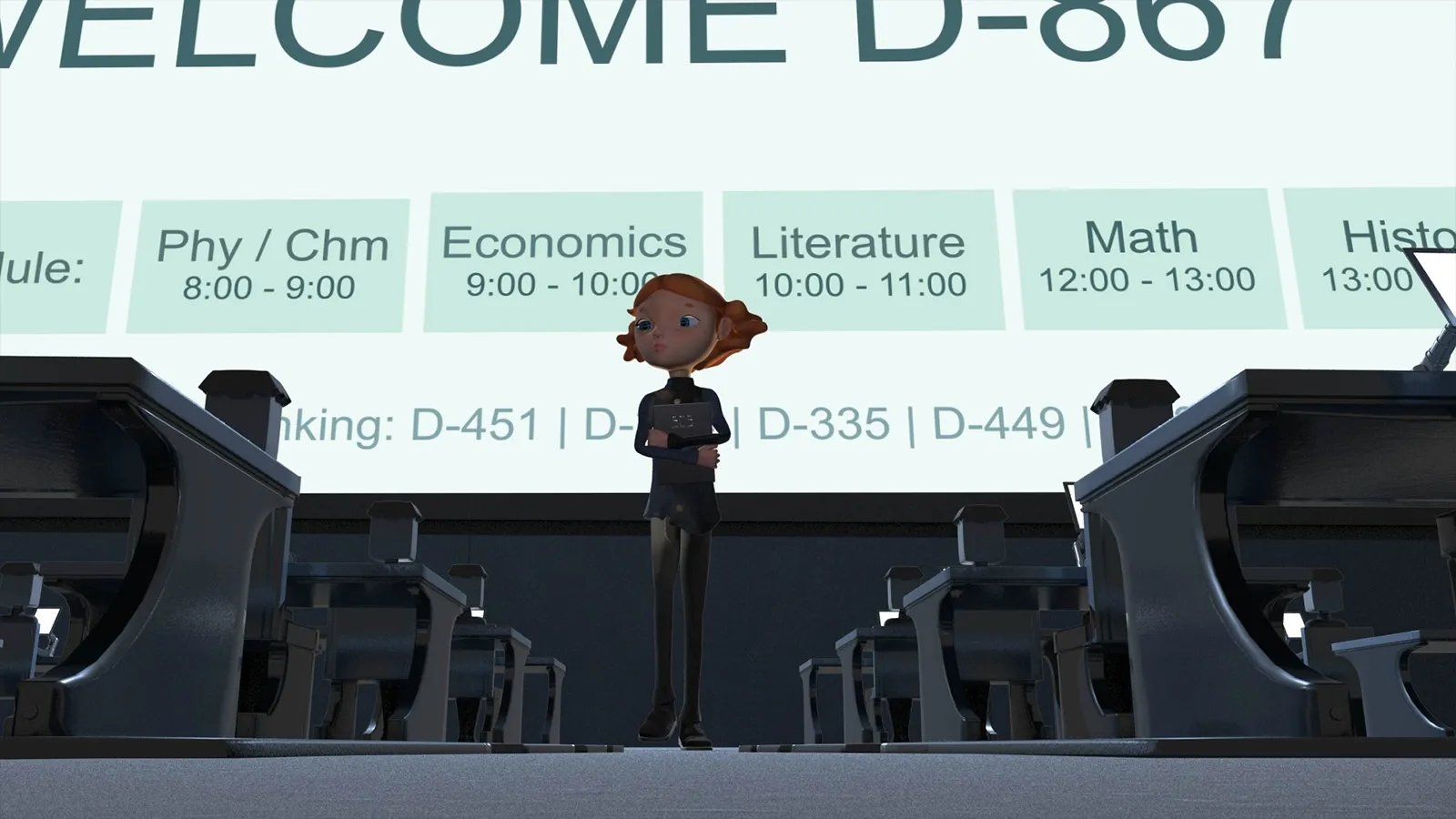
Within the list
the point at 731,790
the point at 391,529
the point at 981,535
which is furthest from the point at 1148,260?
the point at 731,790

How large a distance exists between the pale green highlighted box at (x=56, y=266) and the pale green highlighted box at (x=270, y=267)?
10 cm

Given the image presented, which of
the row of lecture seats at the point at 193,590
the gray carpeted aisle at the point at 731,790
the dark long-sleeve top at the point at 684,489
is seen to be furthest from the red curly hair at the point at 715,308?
the gray carpeted aisle at the point at 731,790

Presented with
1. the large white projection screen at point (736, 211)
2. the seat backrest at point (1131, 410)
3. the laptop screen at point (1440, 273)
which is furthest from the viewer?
the large white projection screen at point (736, 211)

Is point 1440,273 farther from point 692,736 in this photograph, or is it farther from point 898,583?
point 898,583

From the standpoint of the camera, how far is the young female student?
2340 millimetres

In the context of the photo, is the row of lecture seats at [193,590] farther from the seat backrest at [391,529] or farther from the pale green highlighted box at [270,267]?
the pale green highlighted box at [270,267]

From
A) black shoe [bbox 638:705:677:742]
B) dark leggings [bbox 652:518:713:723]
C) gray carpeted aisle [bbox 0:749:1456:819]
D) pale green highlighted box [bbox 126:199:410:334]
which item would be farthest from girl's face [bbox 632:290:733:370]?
gray carpeted aisle [bbox 0:749:1456:819]

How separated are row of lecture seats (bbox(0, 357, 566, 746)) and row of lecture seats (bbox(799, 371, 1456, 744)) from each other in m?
1.05

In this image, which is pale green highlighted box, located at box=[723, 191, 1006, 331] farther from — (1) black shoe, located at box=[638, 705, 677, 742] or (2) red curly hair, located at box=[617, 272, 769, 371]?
Result: (1) black shoe, located at box=[638, 705, 677, 742]

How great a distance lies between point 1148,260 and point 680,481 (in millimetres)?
1886

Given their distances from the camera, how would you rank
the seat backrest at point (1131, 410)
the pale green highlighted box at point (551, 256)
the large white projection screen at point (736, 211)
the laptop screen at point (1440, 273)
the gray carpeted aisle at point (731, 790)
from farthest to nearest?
1. the pale green highlighted box at point (551, 256)
2. the large white projection screen at point (736, 211)
3. the seat backrest at point (1131, 410)
4. the laptop screen at point (1440, 273)
5. the gray carpeted aisle at point (731, 790)

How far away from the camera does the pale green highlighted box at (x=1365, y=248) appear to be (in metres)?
3.43

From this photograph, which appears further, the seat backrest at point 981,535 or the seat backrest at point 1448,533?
the seat backrest at point 981,535

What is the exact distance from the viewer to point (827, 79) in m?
3.89
